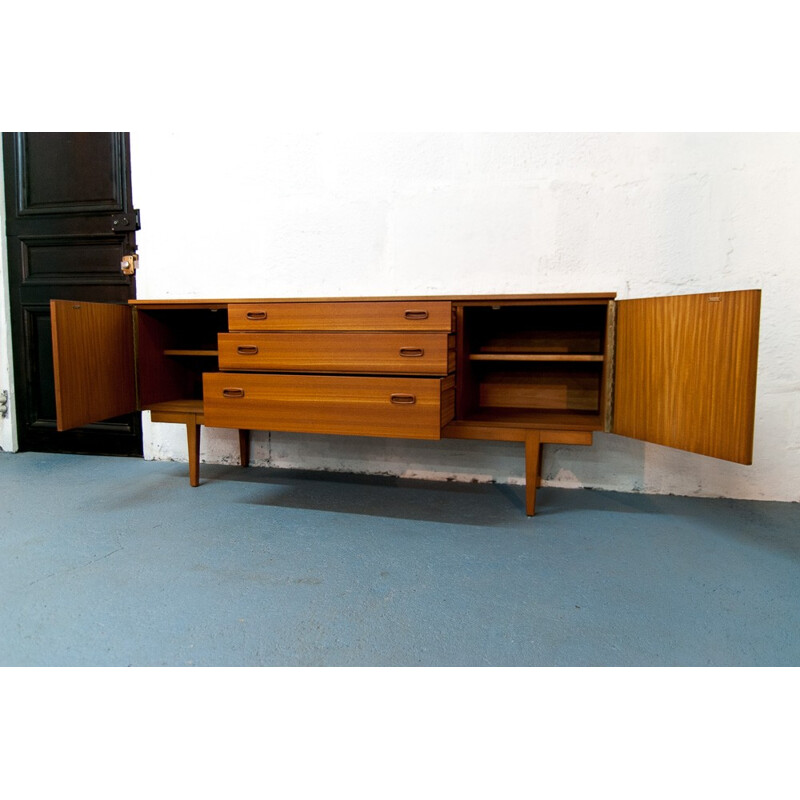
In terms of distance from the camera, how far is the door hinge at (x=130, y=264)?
8.60 ft

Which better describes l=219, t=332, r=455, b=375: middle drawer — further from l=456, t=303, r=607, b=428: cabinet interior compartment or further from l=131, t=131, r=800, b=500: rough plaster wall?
l=131, t=131, r=800, b=500: rough plaster wall

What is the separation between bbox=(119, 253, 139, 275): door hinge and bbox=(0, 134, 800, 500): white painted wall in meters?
0.05

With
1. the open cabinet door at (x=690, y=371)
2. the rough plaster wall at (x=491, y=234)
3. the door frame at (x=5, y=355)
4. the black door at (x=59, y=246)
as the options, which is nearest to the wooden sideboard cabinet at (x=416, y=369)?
the open cabinet door at (x=690, y=371)

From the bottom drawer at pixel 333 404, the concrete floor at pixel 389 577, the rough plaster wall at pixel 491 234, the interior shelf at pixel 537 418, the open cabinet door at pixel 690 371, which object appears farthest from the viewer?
the rough plaster wall at pixel 491 234

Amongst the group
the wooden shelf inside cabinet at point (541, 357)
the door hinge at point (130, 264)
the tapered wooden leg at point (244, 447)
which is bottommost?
the tapered wooden leg at point (244, 447)

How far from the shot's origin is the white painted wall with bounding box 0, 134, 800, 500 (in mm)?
2027

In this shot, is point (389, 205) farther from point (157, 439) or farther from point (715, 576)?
point (715, 576)

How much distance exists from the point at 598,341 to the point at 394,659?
1537 millimetres

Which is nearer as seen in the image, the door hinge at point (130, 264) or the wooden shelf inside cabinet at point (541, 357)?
the wooden shelf inside cabinet at point (541, 357)

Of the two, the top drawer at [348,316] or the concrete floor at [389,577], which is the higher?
the top drawer at [348,316]

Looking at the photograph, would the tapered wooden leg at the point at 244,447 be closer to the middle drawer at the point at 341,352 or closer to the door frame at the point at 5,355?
the middle drawer at the point at 341,352

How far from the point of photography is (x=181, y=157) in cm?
252

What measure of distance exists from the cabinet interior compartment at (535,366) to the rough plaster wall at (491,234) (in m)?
0.13

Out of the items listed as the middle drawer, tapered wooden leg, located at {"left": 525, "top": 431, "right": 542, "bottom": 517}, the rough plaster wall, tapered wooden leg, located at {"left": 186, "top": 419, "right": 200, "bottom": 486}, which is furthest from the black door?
tapered wooden leg, located at {"left": 525, "top": 431, "right": 542, "bottom": 517}
